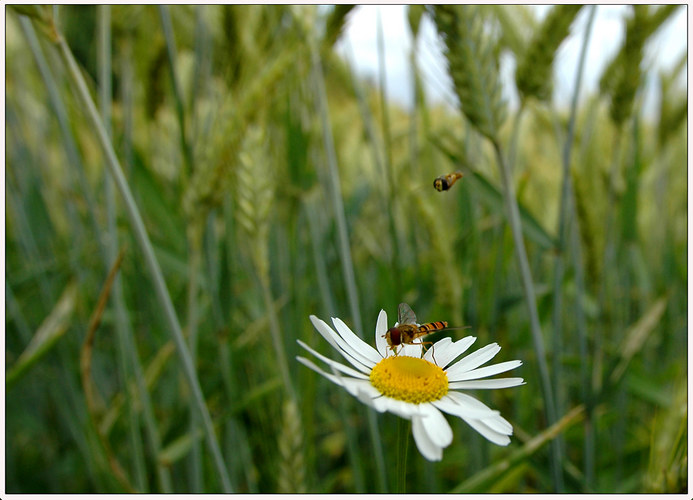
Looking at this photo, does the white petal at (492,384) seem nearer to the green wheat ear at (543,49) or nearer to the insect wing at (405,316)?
the insect wing at (405,316)

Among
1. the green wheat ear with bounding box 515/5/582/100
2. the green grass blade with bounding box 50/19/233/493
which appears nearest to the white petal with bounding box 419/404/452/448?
the green grass blade with bounding box 50/19/233/493

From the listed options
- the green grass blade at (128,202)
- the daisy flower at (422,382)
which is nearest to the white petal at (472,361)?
the daisy flower at (422,382)

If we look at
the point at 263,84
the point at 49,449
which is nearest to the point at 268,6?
the point at 263,84

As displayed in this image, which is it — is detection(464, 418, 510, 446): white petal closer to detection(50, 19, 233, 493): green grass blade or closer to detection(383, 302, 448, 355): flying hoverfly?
detection(383, 302, 448, 355): flying hoverfly

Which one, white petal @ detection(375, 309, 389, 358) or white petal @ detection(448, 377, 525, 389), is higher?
white petal @ detection(375, 309, 389, 358)

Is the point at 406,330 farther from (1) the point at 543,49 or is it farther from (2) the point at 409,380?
(1) the point at 543,49

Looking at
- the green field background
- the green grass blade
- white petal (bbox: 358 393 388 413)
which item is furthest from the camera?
the green field background

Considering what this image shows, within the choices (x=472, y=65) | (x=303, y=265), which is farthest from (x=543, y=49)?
(x=303, y=265)
